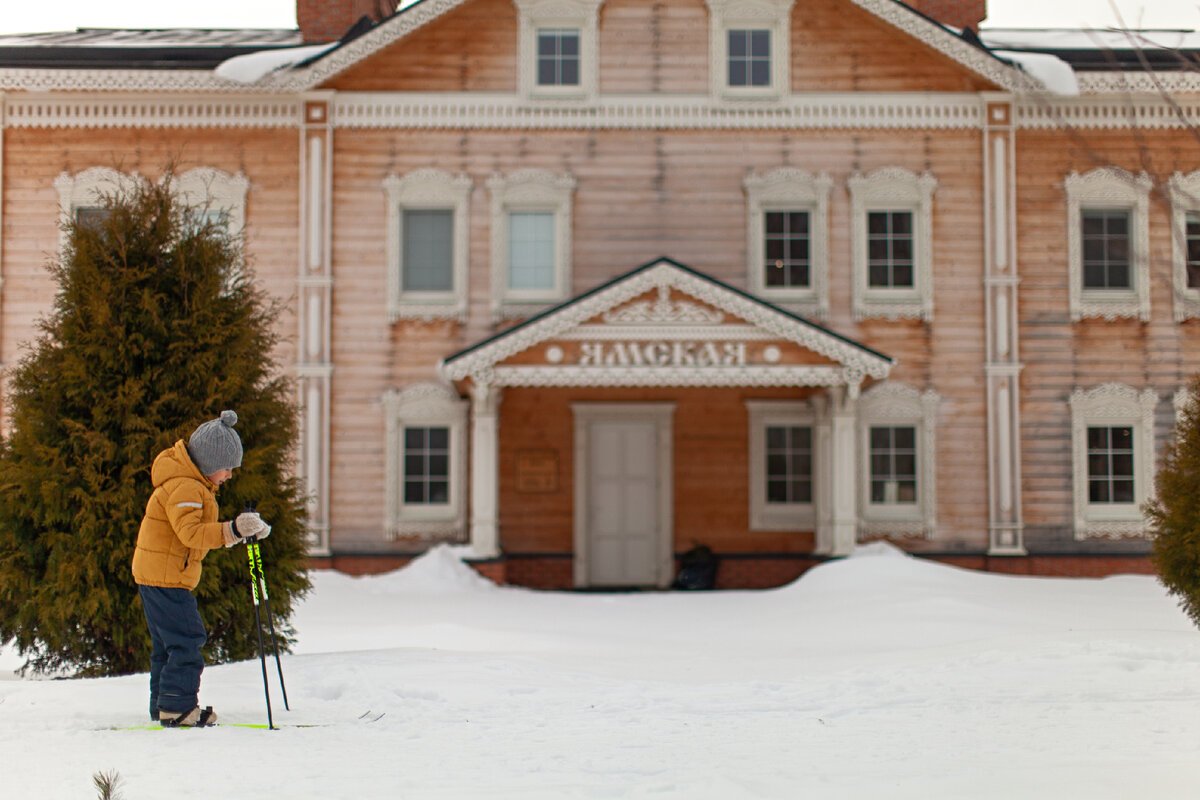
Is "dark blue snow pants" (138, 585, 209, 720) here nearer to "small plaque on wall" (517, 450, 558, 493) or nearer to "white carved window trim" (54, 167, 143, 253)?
"small plaque on wall" (517, 450, 558, 493)

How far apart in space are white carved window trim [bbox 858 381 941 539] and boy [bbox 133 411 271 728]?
40.8ft

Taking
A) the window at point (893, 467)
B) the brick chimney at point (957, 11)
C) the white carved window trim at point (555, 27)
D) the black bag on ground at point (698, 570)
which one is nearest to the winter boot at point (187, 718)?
the black bag on ground at point (698, 570)

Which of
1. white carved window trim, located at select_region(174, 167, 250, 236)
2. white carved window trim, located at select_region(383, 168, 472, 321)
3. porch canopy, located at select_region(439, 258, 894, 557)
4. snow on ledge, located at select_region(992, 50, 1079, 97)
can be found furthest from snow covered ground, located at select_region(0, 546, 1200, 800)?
snow on ledge, located at select_region(992, 50, 1079, 97)

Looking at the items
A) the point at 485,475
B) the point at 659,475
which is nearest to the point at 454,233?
the point at 485,475

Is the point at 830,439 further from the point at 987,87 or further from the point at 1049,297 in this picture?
the point at 987,87

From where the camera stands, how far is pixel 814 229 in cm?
1783

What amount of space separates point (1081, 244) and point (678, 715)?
44.4 ft

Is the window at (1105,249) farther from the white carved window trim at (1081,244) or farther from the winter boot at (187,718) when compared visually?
the winter boot at (187,718)

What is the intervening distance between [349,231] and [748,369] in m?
6.68

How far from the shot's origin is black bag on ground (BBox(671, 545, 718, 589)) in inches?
670

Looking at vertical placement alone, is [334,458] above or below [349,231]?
below

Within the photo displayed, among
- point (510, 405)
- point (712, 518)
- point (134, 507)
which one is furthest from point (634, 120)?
point (134, 507)

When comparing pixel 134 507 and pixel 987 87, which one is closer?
pixel 134 507

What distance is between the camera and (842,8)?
1783 cm
